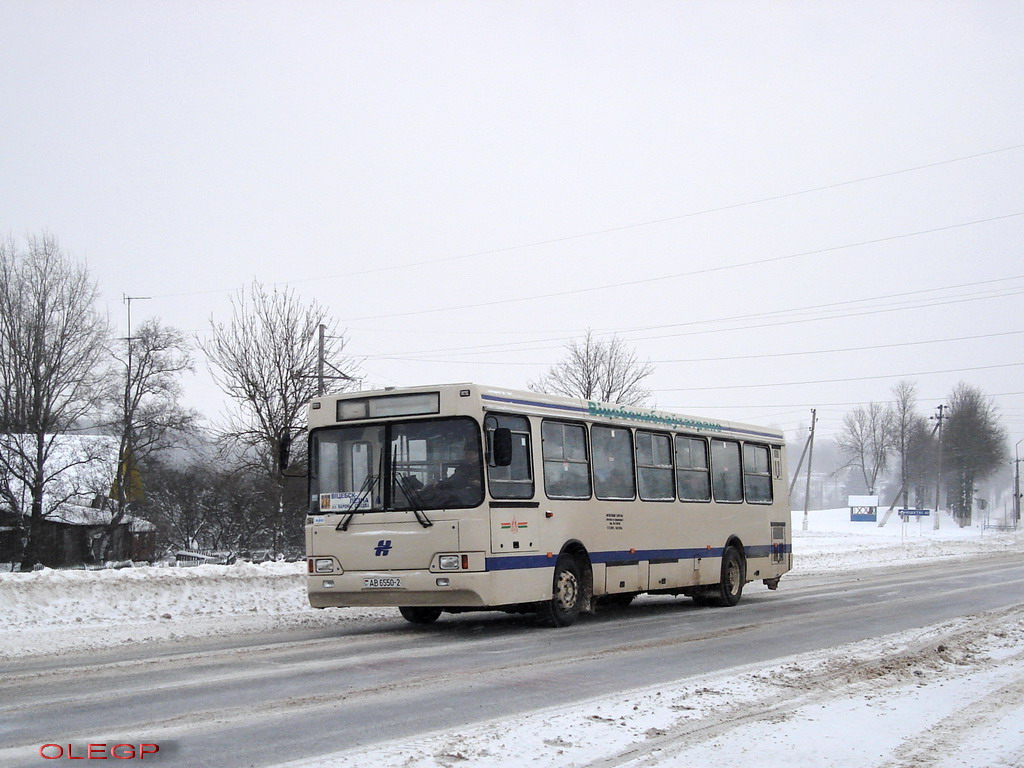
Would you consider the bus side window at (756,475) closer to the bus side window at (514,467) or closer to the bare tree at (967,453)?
the bus side window at (514,467)

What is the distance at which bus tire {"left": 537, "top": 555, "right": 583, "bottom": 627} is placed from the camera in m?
Result: 14.7

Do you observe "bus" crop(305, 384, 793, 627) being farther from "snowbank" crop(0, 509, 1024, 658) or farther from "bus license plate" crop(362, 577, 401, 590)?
"snowbank" crop(0, 509, 1024, 658)

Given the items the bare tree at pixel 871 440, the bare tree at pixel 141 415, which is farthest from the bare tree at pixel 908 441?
the bare tree at pixel 141 415

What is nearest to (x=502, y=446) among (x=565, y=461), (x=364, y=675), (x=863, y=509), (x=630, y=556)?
(x=565, y=461)

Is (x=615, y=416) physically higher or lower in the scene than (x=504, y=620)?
higher

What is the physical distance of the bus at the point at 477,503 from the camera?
13508 mm

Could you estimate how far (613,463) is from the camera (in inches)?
648

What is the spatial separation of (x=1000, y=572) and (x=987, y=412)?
257 feet

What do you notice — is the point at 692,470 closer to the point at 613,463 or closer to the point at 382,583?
the point at 613,463

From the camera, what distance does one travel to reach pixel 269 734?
734 centimetres

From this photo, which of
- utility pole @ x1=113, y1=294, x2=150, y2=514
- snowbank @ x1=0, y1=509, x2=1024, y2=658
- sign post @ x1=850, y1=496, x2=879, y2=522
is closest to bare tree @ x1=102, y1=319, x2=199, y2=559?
utility pole @ x1=113, y1=294, x2=150, y2=514

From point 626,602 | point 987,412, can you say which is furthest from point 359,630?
point 987,412

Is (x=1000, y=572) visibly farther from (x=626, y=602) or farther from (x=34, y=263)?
(x=34, y=263)

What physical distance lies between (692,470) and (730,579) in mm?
2289
